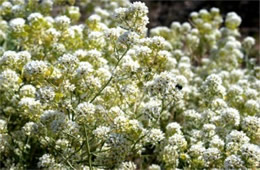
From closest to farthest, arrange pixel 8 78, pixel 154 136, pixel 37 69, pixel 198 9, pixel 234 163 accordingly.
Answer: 1. pixel 234 163
2. pixel 37 69
3. pixel 154 136
4. pixel 8 78
5. pixel 198 9

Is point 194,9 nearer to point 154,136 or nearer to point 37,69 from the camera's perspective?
point 154,136

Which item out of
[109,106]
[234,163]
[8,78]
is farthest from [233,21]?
[234,163]

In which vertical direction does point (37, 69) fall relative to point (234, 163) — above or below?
above

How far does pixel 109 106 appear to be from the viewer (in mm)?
3258

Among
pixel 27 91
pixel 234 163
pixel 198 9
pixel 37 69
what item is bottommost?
pixel 234 163

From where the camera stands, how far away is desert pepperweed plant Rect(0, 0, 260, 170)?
2.74m

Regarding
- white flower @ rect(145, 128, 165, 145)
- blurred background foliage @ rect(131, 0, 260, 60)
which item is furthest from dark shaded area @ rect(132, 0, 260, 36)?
white flower @ rect(145, 128, 165, 145)

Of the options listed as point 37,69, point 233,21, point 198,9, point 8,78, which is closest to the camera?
point 37,69

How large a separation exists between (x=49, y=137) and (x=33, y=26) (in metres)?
1.17

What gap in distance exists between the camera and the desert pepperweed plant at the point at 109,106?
2.74 m

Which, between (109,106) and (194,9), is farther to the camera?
(194,9)

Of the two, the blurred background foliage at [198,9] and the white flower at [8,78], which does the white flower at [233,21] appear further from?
the blurred background foliage at [198,9]

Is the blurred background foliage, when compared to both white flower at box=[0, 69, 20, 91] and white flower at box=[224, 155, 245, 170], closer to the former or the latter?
white flower at box=[0, 69, 20, 91]

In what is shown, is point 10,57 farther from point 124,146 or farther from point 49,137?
point 124,146
